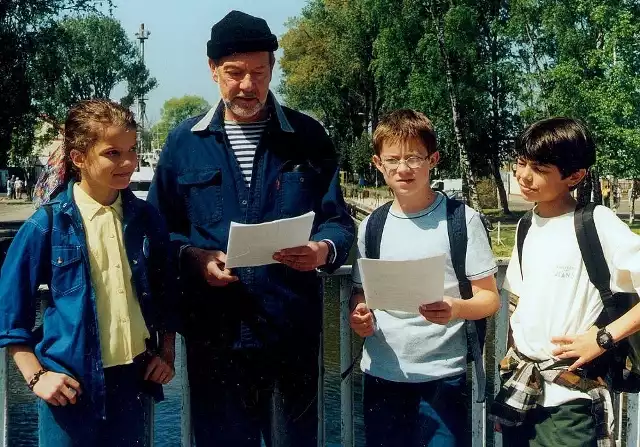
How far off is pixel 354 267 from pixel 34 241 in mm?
1042

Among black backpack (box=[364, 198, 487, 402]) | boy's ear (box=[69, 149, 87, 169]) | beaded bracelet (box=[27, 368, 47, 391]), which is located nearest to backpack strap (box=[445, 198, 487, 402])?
black backpack (box=[364, 198, 487, 402])

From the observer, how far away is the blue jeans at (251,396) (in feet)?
8.27

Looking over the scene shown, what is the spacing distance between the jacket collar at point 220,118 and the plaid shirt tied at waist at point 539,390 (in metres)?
1.10

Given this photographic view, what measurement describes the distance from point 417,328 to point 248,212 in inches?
26.6

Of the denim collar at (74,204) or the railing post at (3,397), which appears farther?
the railing post at (3,397)

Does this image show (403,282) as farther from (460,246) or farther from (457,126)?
(457,126)

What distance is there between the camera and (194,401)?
2576 millimetres

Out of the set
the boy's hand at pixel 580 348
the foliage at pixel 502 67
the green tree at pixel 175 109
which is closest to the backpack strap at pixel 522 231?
the boy's hand at pixel 580 348

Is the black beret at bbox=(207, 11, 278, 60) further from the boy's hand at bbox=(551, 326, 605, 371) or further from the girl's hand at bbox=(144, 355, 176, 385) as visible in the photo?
the boy's hand at bbox=(551, 326, 605, 371)

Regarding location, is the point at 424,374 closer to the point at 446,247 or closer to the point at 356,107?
the point at 446,247

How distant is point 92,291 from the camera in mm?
2268

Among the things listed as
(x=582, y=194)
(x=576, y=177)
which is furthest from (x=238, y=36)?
(x=582, y=194)

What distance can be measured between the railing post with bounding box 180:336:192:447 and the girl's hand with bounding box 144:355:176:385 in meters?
0.22

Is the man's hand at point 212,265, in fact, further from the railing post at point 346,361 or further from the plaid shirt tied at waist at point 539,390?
the plaid shirt tied at waist at point 539,390
